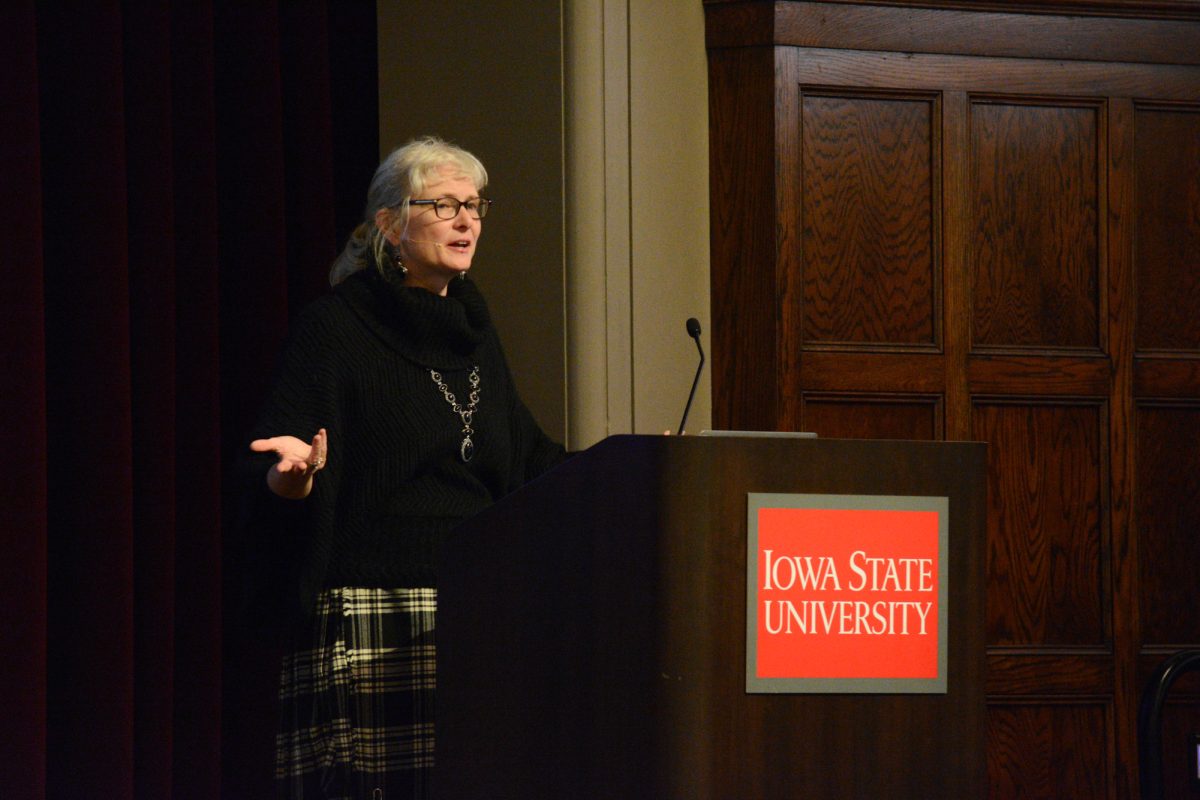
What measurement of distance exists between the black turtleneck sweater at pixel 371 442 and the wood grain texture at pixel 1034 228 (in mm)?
A: 2072

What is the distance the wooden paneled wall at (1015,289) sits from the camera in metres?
4.09

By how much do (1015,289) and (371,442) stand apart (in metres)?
2.37

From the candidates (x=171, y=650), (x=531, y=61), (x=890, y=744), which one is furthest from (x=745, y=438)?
(x=531, y=61)

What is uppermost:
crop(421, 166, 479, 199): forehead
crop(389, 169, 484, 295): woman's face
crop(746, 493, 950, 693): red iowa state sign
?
crop(421, 166, 479, 199): forehead

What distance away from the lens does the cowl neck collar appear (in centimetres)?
258

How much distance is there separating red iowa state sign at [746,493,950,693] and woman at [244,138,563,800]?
66 centimetres

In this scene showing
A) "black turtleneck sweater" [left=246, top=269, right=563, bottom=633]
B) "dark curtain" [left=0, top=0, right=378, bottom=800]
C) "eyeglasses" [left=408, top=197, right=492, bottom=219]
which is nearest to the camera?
"black turtleneck sweater" [left=246, top=269, right=563, bottom=633]

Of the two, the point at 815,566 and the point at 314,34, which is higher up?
the point at 314,34

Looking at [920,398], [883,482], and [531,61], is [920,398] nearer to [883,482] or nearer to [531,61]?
[531,61]

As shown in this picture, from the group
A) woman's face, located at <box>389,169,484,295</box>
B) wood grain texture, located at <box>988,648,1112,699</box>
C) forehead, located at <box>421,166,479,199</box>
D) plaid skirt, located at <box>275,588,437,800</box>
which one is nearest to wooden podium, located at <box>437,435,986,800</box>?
plaid skirt, located at <box>275,588,437,800</box>

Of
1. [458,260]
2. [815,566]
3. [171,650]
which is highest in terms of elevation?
[458,260]

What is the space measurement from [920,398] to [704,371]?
0.62 metres

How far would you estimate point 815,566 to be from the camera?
2119mm

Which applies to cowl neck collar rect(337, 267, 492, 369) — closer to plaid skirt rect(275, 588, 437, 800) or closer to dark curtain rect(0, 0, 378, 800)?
plaid skirt rect(275, 588, 437, 800)
